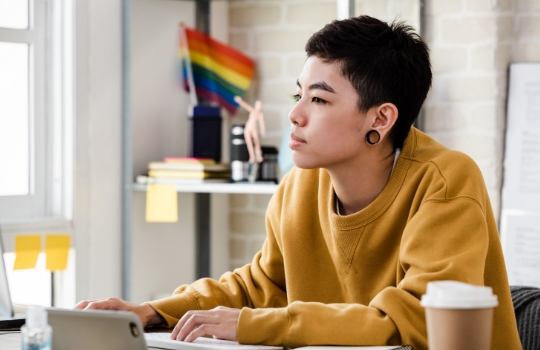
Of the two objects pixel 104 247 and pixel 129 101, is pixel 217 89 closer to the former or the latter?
pixel 129 101

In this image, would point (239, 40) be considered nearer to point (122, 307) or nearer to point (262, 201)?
point (262, 201)

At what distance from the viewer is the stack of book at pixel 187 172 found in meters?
2.61

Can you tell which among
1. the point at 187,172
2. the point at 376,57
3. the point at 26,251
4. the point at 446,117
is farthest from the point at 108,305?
the point at 446,117

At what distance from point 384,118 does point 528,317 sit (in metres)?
0.47

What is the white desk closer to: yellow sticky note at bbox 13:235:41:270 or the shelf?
yellow sticky note at bbox 13:235:41:270

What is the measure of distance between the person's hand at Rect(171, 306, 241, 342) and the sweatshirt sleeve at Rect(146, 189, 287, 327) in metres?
0.23

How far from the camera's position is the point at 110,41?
2.64 metres

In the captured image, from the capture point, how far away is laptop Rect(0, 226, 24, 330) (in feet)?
4.46

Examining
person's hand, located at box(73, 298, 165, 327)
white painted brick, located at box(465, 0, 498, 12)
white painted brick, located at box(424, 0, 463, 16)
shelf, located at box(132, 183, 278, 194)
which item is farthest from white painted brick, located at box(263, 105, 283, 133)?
person's hand, located at box(73, 298, 165, 327)

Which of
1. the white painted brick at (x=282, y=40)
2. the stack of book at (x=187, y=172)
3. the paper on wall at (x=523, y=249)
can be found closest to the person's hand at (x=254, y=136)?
the stack of book at (x=187, y=172)

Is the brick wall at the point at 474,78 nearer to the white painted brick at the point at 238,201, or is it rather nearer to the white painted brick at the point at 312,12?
the white painted brick at the point at 312,12

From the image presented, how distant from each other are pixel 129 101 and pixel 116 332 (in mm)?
1765

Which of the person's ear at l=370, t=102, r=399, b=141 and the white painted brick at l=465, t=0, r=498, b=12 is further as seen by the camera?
the white painted brick at l=465, t=0, r=498, b=12

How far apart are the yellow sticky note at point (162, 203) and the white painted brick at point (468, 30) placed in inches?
41.8
